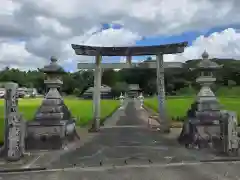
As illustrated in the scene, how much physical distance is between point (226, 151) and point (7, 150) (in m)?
6.42

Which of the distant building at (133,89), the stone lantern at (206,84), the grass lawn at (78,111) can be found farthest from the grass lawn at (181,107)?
the distant building at (133,89)

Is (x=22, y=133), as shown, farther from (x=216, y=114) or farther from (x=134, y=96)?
(x=134, y=96)

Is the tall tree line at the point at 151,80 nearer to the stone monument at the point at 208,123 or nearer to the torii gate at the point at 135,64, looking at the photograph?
the torii gate at the point at 135,64

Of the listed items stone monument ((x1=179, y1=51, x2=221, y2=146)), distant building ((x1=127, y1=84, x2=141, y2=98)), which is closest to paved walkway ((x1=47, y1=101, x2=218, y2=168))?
stone monument ((x1=179, y1=51, x2=221, y2=146))

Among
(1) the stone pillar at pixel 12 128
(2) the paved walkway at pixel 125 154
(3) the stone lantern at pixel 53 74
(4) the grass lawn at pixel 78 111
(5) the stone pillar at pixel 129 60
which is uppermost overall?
(5) the stone pillar at pixel 129 60

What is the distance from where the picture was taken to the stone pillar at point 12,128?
27.3 ft

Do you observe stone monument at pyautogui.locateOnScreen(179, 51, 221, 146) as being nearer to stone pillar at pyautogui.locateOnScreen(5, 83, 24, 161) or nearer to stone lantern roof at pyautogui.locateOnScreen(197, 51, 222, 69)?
stone lantern roof at pyautogui.locateOnScreen(197, 51, 222, 69)

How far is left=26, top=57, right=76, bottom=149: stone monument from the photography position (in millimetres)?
10164

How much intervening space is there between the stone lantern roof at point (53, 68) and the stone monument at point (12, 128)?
93.9 inches

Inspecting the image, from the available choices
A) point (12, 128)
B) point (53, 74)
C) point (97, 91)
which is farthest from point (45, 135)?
point (97, 91)

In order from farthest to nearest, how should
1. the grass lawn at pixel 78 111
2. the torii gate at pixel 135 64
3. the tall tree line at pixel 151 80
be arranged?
the tall tree line at pixel 151 80 → the grass lawn at pixel 78 111 → the torii gate at pixel 135 64

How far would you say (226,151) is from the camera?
8.79 meters

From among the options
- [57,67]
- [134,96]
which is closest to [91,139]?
[57,67]

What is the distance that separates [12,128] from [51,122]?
2.03m
